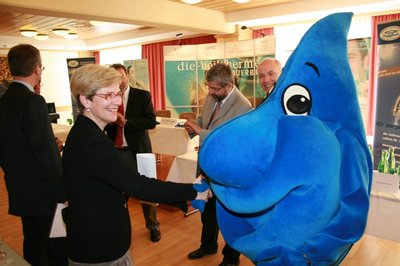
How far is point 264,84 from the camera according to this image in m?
2.41

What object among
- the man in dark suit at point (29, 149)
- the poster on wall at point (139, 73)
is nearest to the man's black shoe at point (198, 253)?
the man in dark suit at point (29, 149)

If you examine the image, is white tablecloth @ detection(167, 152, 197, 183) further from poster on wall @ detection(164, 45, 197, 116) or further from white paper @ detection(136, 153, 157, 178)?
poster on wall @ detection(164, 45, 197, 116)

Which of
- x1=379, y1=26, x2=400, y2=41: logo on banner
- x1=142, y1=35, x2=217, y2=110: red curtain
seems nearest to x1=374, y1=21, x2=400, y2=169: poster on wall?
x1=379, y1=26, x2=400, y2=41: logo on banner

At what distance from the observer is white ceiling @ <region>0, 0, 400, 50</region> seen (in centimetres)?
399

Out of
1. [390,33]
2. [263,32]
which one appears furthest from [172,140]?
[263,32]

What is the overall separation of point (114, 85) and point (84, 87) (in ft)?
0.36

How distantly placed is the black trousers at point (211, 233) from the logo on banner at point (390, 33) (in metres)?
1.79

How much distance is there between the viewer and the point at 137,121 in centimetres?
260

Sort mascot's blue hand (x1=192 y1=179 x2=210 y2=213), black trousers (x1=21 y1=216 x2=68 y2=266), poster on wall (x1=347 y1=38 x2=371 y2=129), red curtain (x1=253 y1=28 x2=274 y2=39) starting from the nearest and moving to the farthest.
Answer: mascot's blue hand (x1=192 y1=179 x2=210 y2=213)
black trousers (x1=21 y1=216 x2=68 y2=266)
poster on wall (x1=347 y1=38 x2=371 y2=129)
red curtain (x1=253 y1=28 x2=274 y2=39)

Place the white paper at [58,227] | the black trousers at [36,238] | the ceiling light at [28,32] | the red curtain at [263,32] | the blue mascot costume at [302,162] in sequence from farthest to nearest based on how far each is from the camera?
1. the ceiling light at [28,32]
2. the red curtain at [263,32]
3. the black trousers at [36,238]
4. the white paper at [58,227]
5. the blue mascot costume at [302,162]

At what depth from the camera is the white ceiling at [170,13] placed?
399 cm

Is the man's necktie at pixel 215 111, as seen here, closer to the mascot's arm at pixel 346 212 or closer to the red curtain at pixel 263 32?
the mascot's arm at pixel 346 212

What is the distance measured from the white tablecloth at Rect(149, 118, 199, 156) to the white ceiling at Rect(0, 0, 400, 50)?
5.42ft

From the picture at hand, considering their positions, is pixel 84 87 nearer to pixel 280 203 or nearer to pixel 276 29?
pixel 280 203
